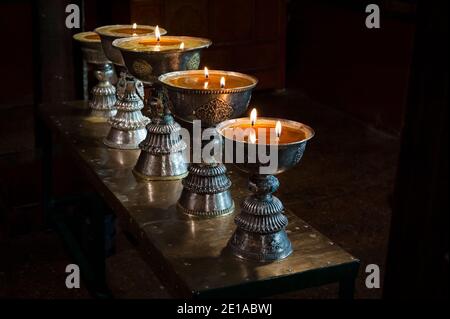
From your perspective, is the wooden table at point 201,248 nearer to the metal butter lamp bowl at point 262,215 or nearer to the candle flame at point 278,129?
the metal butter lamp bowl at point 262,215

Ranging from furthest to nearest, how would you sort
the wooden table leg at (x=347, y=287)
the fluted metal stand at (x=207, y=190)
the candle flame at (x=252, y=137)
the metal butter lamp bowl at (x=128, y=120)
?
the metal butter lamp bowl at (x=128, y=120) < the fluted metal stand at (x=207, y=190) < the wooden table leg at (x=347, y=287) < the candle flame at (x=252, y=137)

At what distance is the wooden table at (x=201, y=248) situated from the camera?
61.9 inches

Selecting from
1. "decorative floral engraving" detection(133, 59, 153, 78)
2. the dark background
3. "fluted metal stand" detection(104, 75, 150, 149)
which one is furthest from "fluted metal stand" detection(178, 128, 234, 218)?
"fluted metal stand" detection(104, 75, 150, 149)

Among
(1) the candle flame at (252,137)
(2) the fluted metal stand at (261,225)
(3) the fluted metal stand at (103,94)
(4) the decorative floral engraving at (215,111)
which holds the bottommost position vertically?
(2) the fluted metal stand at (261,225)

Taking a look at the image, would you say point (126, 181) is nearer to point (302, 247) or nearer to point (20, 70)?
point (302, 247)

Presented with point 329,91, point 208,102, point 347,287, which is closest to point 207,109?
point 208,102

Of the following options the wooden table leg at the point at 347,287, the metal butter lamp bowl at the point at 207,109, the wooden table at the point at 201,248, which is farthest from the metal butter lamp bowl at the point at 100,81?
the wooden table leg at the point at 347,287

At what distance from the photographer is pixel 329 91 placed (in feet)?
19.4

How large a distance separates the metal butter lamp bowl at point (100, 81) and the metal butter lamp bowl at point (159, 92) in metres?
0.55

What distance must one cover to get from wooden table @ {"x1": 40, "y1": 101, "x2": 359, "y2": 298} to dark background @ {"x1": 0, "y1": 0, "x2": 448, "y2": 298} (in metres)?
0.19

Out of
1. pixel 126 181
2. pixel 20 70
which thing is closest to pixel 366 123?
pixel 20 70

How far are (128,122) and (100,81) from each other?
1.38 ft

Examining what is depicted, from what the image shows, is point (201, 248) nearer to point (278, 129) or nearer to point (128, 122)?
point (278, 129)

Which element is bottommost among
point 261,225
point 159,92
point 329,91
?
point 329,91
